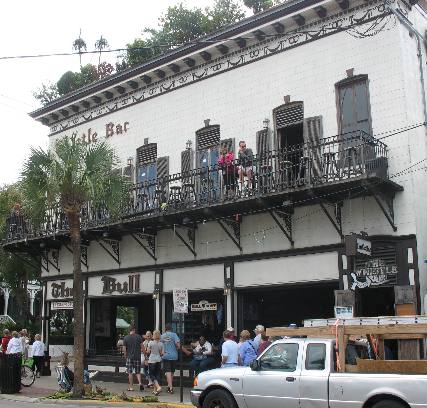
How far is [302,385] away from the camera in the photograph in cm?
1005

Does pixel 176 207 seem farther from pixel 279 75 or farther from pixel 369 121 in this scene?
pixel 369 121

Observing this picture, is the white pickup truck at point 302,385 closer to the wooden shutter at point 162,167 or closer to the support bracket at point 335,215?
the support bracket at point 335,215

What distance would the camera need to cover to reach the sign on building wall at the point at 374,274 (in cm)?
1515

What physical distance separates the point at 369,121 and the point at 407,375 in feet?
28.9

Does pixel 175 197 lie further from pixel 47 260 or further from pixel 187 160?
pixel 47 260

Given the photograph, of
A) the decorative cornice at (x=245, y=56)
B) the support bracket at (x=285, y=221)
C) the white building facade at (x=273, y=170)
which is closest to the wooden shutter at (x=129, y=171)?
the white building facade at (x=273, y=170)

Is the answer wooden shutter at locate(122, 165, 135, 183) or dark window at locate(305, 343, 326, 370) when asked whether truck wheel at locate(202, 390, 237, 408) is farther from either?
wooden shutter at locate(122, 165, 135, 183)

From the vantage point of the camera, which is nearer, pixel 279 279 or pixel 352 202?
pixel 352 202

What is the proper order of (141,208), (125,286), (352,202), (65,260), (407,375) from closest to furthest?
(407,375), (352,202), (141,208), (125,286), (65,260)

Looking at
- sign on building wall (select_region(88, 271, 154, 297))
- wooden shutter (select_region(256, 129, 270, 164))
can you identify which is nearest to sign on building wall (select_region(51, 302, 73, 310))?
sign on building wall (select_region(88, 271, 154, 297))

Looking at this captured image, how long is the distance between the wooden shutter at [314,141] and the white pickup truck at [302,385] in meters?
6.30

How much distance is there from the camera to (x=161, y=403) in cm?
1468

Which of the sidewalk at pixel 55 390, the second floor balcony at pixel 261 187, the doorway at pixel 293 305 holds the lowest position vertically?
the sidewalk at pixel 55 390

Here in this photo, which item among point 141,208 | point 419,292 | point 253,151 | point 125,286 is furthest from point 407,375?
point 125,286
